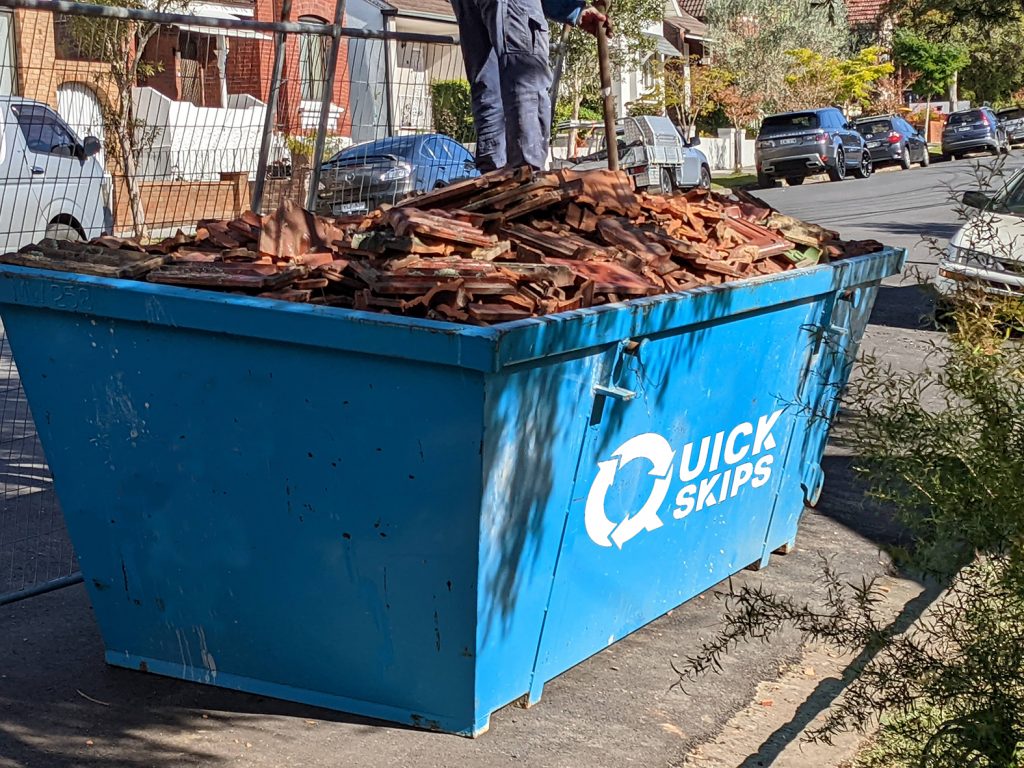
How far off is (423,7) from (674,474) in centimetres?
3469

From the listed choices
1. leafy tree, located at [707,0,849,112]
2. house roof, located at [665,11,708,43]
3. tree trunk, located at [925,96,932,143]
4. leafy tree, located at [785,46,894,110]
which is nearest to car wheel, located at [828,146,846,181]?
leafy tree, located at [785,46,894,110]

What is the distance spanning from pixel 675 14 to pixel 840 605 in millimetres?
55153

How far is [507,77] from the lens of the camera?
5.76 metres

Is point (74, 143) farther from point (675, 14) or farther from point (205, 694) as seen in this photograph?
point (675, 14)

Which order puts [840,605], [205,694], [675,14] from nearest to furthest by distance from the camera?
[840,605], [205,694], [675,14]

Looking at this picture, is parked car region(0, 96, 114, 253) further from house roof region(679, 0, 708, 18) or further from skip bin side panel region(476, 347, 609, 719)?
house roof region(679, 0, 708, 18)

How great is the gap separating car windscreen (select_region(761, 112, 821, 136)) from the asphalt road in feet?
104

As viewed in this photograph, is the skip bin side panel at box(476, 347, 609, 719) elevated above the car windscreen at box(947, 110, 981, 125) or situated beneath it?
elevated above

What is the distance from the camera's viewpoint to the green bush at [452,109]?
7195 millimetres

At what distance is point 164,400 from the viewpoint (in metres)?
3.77

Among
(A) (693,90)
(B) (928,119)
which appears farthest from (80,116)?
(B) (928,119)

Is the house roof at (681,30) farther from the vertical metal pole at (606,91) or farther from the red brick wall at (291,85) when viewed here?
the vertical metal pole at (606,91)

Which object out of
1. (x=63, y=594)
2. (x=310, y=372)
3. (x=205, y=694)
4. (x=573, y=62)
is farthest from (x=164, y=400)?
(x=573, y=62)

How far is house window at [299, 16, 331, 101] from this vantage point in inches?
249
